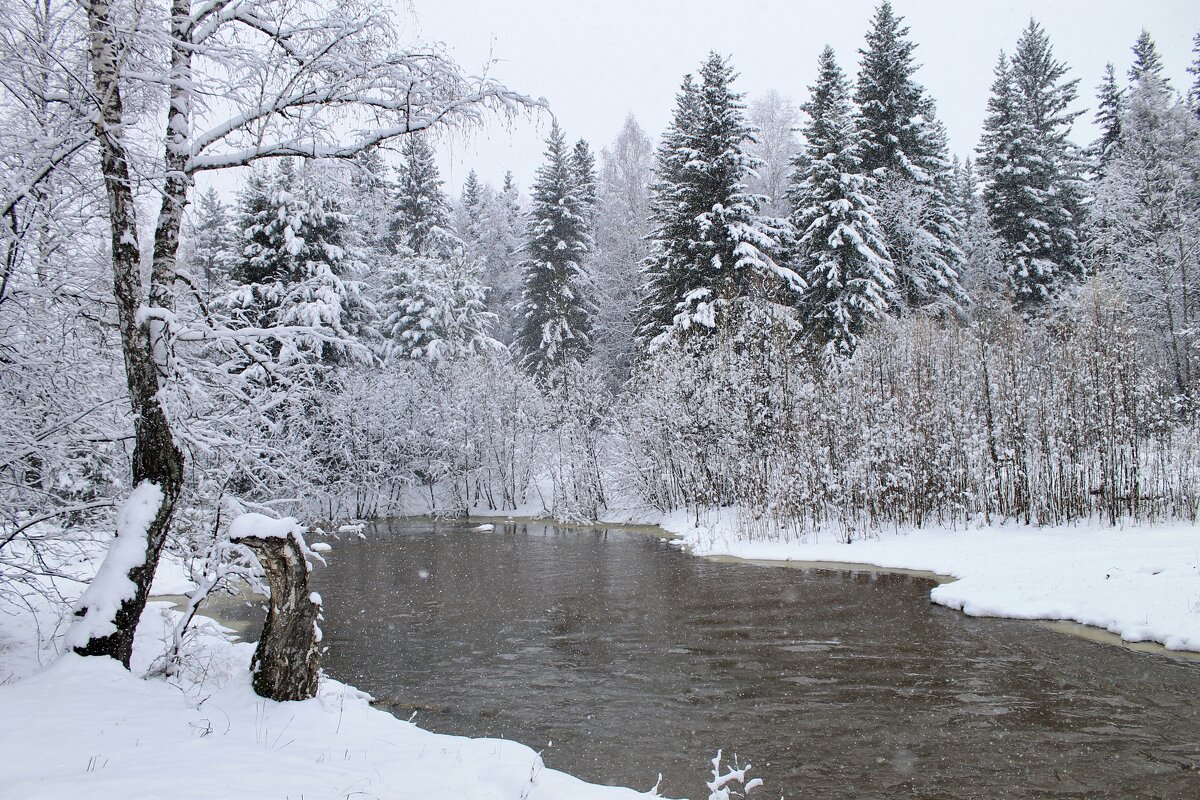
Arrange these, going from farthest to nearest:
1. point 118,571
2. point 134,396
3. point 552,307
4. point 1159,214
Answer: point 552,307
point 1159,214
point 134,396
point 118,571

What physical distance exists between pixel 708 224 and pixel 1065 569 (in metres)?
16.8

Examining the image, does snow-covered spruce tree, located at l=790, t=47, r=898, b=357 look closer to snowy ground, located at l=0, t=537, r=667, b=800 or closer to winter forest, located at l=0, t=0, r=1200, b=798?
winter forest, located at l=0, t=0, r=1200, b=798

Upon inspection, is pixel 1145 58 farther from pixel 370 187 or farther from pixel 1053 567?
pixel 370 187

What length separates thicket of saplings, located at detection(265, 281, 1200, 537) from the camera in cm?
1458

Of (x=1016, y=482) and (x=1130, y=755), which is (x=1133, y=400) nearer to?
(x=1016, y=482)

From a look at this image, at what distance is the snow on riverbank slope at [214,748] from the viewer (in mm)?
3621

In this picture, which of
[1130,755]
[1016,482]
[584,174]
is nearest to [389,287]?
[584,174]

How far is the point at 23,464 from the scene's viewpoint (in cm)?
566

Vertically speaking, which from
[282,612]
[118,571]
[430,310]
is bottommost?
[282,612]

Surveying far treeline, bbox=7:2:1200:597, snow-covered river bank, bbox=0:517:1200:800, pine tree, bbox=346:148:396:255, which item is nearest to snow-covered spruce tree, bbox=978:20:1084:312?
far treeline, bbox=7:2:1200:597

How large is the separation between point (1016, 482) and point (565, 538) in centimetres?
1304

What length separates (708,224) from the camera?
25.2 metres

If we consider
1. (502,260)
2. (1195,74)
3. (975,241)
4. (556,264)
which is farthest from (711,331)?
(502,260)

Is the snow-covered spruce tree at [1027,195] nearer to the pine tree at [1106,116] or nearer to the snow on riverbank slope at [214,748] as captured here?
the pine tree at [1106,116]
